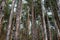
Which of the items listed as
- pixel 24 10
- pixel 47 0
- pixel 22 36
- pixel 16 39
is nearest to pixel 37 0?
pixel 47 0

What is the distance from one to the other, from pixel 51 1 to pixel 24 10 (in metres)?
1.33

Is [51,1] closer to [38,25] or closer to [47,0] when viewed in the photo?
[47,0]

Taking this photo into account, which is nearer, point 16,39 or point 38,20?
point 16,39

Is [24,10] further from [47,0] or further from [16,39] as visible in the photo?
[16,39]

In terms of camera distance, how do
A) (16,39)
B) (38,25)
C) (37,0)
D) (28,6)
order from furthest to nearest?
(38,25) < (28,6) < (37,0) < (16,39)

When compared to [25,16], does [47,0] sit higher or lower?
higher

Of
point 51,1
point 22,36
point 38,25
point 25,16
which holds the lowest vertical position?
point 22,36

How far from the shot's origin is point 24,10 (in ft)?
19.3

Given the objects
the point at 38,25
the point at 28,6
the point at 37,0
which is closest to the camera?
the point at 37,0

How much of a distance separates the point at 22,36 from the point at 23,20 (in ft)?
2.45

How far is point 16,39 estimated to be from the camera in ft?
9.82

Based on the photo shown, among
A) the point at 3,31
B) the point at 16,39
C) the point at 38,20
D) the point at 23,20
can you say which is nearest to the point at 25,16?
the point at 23,20

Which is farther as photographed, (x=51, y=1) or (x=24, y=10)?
(x=24, y=10)

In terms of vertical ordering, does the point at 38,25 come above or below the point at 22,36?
above
